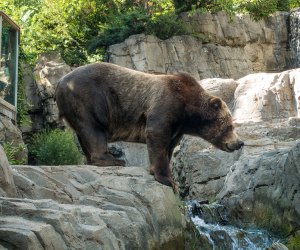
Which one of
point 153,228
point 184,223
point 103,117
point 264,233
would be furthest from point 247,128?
point 153,228

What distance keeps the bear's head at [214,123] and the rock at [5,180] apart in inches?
135

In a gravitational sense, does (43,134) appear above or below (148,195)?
below

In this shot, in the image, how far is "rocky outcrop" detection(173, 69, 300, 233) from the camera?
952cm

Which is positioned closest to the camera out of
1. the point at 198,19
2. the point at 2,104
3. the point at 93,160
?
the point at 93,160

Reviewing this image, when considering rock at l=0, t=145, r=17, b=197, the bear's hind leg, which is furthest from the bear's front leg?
rock at l=0, t=145, r=17, b=197

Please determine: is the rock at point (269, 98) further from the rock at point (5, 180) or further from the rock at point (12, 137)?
the rock at point (5, 180)

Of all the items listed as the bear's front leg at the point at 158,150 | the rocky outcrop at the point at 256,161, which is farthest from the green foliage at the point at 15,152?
the bear's front leg at the point at 158,150

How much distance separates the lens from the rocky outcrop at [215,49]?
20906 millimetres

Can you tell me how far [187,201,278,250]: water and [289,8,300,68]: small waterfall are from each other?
13.7 metres

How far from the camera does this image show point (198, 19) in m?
22.8

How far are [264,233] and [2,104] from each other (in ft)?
26.6

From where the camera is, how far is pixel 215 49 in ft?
72.7

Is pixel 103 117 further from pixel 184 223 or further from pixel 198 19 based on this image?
pixel 198 19

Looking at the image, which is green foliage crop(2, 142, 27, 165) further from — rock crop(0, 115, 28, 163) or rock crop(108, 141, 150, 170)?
rock crop(108, 141, 150, 170)
